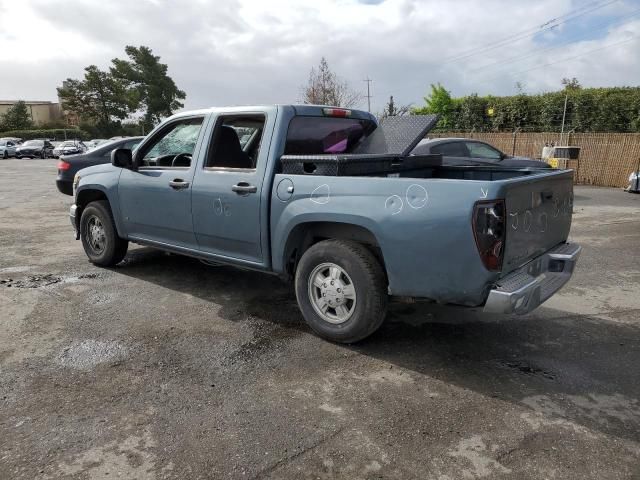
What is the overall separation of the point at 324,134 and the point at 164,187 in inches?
66.6

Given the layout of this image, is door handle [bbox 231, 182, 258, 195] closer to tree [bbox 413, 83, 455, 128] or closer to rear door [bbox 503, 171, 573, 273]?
rear door [bbox 503, 171, 573, 273]

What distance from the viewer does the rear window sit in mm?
4479

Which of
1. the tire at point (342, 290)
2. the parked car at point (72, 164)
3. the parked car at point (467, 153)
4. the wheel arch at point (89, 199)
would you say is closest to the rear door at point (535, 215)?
the tire at point (342, 290)

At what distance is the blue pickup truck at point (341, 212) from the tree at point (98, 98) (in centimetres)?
6411

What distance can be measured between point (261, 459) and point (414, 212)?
69.6 inches

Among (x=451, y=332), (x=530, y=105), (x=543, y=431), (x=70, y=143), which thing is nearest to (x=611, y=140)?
(x=530, y=105)

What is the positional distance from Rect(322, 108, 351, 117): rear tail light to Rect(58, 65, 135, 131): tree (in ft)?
213

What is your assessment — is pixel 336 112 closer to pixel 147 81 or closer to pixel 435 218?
pixel 435 218

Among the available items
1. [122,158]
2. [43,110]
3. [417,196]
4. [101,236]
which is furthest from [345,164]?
[43,110]

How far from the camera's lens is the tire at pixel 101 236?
6.04 metres

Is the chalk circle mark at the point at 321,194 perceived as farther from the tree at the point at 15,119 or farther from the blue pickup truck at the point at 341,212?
the tree at the point at 15,119

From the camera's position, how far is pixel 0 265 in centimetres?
654

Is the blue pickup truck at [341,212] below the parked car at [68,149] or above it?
above

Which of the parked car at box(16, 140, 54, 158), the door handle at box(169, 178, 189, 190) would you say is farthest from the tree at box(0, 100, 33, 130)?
the door handle at box(169, 178, 189, 190)
